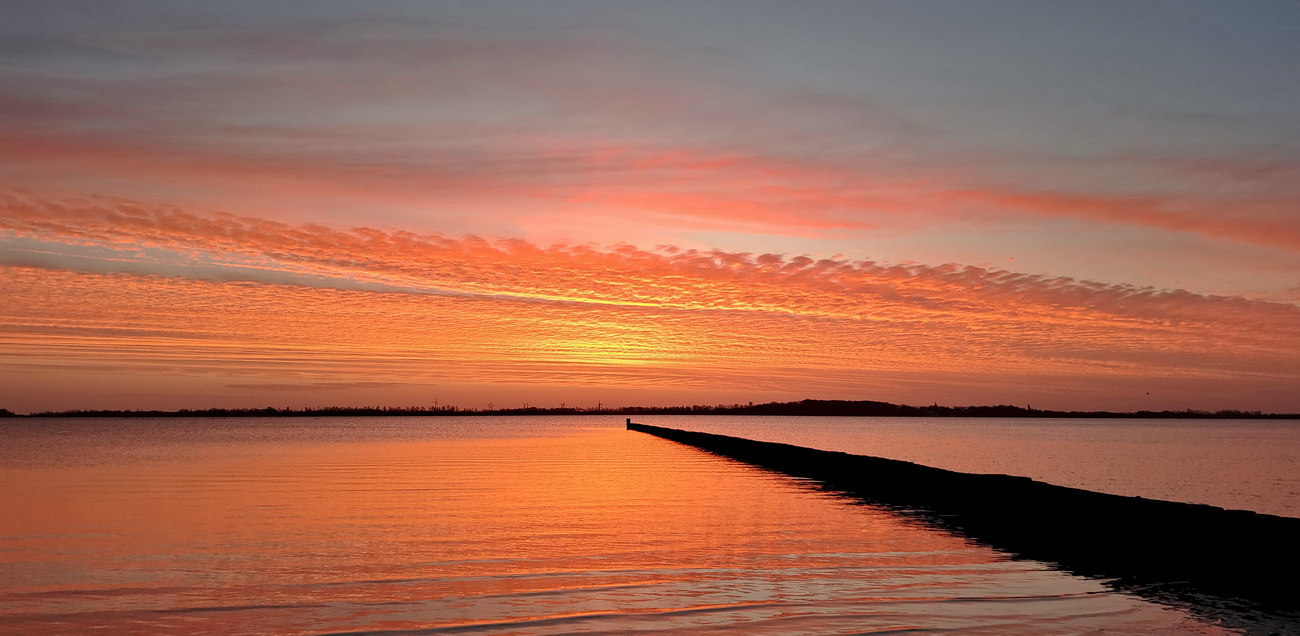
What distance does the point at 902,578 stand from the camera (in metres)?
11.5

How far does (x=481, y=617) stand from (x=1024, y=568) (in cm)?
741

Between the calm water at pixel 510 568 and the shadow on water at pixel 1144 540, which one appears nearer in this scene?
the calm water at pixel 510 568

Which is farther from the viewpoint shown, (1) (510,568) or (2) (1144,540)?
(2) (1144,540)

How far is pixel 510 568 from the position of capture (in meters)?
12.0

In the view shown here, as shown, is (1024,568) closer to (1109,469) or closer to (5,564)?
(5,564)

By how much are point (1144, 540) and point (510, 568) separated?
8.95 meters

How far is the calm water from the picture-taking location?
29.6 ft

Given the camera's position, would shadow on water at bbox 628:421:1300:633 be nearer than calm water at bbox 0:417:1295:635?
No

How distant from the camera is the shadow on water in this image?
1065 cm

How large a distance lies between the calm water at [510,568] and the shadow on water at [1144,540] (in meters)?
0.67

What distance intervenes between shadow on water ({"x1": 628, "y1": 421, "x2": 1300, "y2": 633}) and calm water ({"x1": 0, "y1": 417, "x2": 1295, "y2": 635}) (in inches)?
26.5

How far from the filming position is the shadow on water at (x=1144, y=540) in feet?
34.9

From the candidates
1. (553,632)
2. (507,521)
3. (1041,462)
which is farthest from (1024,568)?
(1041,462)

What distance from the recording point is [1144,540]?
13953 mm
